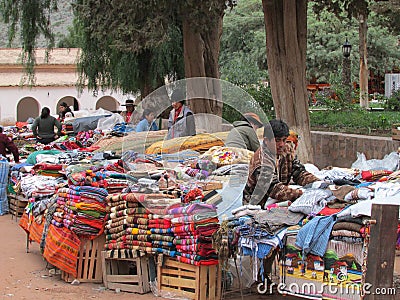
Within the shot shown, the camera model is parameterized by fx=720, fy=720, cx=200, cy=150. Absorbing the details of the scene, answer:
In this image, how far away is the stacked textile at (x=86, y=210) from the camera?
759 centimetres

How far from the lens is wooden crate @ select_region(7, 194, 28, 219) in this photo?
37.5 feet

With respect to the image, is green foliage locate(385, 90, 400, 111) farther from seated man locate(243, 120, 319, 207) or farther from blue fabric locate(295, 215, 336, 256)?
blue fabric locate(295, 215, 336, 256)

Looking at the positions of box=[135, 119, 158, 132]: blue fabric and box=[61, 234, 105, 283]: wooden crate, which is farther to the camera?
box=[135, 119, 158, 132]: blue fabric

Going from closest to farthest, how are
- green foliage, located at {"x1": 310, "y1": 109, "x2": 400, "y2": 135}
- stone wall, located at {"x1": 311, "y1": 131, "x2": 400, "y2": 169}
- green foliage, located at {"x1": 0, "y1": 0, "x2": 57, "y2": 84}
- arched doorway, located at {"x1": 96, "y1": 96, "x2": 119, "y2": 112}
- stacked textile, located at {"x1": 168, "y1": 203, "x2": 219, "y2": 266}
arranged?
stacked textile, located at {"x1": 168, "y1": 203, "x2": 219, "y2": 266}, stone wall, located at {"x1": 311, "y1": 131, "x2": 400, "y2": 169}, green foliage, located at {"x1": 310, "y1": 109, "x2": 400, "y2": 135}, green foliage, located at {"x1": 0, "y1": 0, "x2": 57, "y2": 84}, arched doorway, located at {"x1": 96, "y1": 96, "x2": 119, "y2": 112}

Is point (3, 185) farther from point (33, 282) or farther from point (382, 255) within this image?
point (382, 255)

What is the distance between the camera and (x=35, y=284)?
782cm

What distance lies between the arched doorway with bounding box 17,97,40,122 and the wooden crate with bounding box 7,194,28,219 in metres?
30.3

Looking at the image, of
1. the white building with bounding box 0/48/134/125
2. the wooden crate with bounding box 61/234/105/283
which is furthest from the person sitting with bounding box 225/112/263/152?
the white building with bounding box 0/48/134/125

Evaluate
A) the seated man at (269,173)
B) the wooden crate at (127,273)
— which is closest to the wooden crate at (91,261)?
the wooden crate at (127,273)

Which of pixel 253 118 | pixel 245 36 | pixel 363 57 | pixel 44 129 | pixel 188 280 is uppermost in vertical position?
pixel 245 36

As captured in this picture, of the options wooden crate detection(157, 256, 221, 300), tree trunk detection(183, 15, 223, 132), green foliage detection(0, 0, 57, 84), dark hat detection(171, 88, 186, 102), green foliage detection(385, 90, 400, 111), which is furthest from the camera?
green foliage detection(385, 90, 400, 111)

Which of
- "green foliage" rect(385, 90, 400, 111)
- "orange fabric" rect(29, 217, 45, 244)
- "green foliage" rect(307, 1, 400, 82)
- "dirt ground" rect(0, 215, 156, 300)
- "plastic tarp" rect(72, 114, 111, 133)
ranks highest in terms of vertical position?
"green foliage" rect(307, 1, 400, 82)

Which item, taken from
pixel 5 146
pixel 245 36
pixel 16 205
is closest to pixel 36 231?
pixel 16 205

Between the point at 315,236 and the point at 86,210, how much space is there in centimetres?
281
